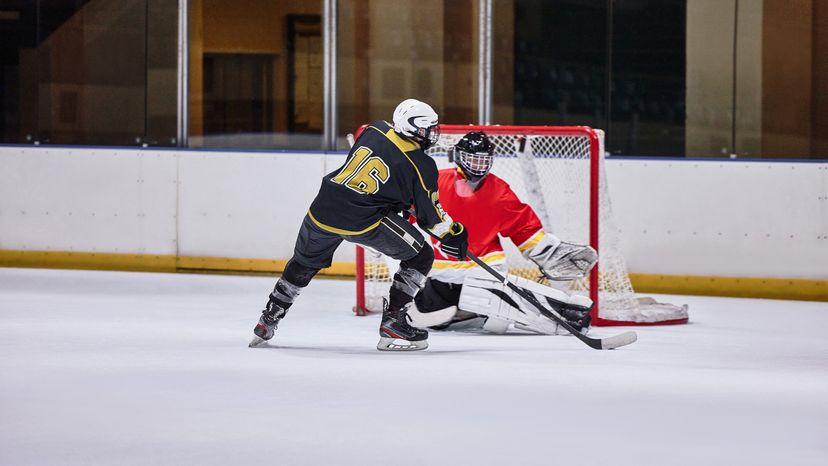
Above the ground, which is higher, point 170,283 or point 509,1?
point 509,1

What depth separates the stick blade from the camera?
4926 millimetres

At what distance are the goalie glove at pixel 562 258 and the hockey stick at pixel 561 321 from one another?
0.66ft

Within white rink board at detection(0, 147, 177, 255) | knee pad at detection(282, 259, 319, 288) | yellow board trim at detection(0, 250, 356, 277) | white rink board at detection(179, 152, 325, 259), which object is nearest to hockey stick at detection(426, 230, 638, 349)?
knee pad at detection(282, 259, 319, 288)

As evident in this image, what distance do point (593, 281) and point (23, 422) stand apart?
115 inches

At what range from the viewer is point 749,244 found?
679cm

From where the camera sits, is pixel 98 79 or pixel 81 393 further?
pixel 98 79

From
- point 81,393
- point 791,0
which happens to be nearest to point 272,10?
point 791,0

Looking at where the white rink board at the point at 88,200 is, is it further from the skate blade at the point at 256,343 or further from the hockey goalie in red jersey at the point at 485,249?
the skate blade at the point at 256,343

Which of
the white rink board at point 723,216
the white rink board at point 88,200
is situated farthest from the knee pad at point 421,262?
the white rink board at point 88,200

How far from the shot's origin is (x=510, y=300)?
17.0 ft

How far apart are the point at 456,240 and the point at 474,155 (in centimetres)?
73

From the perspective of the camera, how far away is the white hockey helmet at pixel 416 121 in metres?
4.56

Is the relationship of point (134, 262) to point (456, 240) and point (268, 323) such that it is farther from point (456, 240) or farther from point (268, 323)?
point (456, 240)

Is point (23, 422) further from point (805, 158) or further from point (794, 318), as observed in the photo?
point (805, 158)
